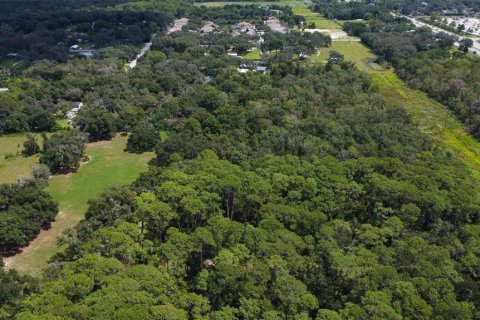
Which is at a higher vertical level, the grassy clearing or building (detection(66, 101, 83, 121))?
the grassy clearing

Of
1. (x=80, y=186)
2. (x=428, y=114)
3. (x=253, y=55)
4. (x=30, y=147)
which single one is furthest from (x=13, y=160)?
(x=428, y=114)

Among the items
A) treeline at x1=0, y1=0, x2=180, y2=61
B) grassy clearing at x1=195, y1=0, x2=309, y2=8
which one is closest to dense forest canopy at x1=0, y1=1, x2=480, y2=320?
treeline at x1=0, y1=0, x2=180, y2=61

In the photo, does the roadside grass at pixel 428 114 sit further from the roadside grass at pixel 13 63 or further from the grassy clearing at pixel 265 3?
the grassy clearing at pixel 265 3

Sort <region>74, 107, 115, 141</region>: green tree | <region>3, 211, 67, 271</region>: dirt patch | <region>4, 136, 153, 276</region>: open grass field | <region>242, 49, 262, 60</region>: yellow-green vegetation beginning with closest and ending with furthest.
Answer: <region>3, 211, 67, 271</region>: dirt patch, <region>4, 136, 153, 276</region>: open grass field, <region>74, 107, 115, 141</region>: green tree, <region>242, 49, 262, 60</region>: yellow-green vegetation

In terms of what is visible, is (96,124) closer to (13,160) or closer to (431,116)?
(13,160)

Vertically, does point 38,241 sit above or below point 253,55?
below

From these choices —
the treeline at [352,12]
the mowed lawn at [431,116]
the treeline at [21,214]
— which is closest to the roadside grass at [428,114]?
the mowed lawn at [431,116]

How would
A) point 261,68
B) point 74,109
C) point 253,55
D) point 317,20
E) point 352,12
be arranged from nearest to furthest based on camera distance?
point 74,109 < point 261,68 < point 253,55 < point 317,20 < point 352,12

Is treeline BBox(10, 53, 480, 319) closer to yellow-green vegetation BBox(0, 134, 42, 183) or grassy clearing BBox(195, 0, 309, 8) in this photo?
yellow-green vegetation BBox(0, 134, 42, 183)
